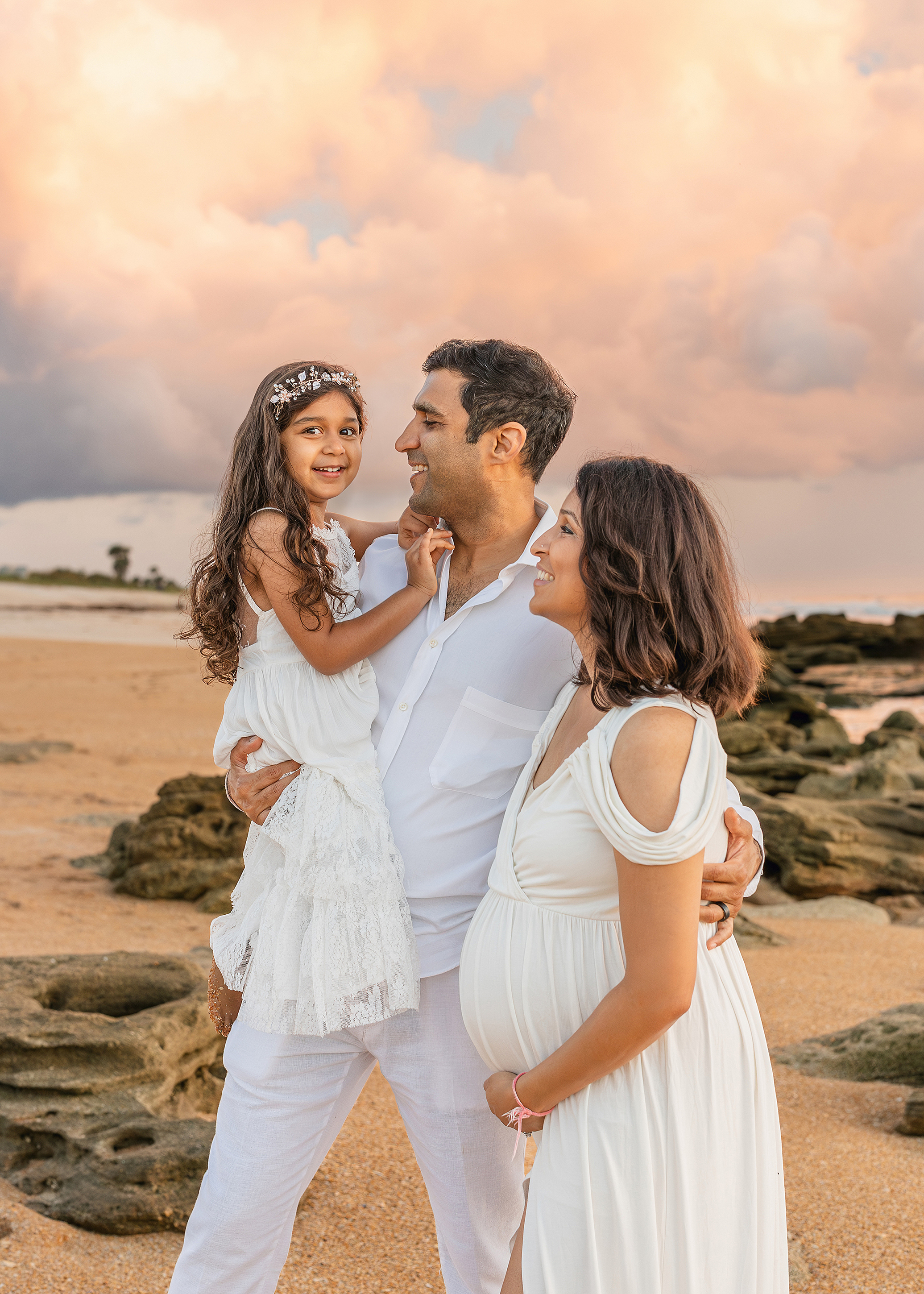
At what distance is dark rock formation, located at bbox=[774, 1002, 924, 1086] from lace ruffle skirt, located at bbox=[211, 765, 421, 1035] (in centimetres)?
309

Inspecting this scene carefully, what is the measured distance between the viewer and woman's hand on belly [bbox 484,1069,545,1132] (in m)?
1.89

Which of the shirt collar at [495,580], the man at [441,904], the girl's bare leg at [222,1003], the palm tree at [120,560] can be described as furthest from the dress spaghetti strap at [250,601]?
the palm tree at [120,560]

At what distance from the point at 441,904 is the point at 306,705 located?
0.57 m

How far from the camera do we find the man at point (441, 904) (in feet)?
7.54

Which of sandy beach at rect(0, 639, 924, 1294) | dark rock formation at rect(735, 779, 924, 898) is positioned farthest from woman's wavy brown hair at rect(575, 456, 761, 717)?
dark rock formation at rect(735, 779, 924, 898)

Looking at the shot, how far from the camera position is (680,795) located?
1.67m

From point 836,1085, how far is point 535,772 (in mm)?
3210

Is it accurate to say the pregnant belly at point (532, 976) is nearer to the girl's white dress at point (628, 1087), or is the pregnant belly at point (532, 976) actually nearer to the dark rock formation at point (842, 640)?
the girl's white dress at point (628, 1087)

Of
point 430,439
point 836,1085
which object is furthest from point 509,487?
point 836,1085

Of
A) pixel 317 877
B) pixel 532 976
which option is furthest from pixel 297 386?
pixel 532 976

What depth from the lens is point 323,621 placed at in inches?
102

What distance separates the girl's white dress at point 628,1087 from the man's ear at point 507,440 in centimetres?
105

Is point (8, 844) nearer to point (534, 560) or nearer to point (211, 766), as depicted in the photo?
point (211, 766)

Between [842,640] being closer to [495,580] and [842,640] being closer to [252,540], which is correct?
Result: [495,580]
